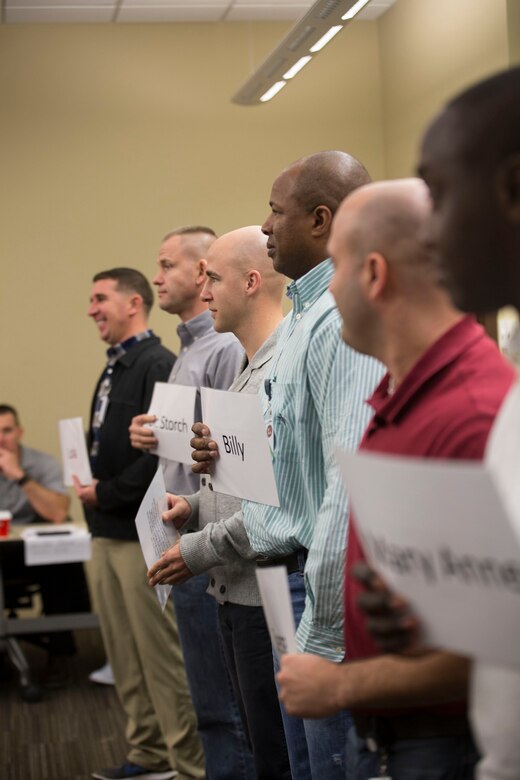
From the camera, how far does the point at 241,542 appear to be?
2.40m

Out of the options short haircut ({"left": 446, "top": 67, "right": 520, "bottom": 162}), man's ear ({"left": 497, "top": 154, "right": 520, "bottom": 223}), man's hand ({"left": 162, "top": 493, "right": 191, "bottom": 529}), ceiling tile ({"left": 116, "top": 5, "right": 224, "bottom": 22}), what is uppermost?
ceiling tile ({"left": 116, "top": 5, "right": 224, "bottom": 22})

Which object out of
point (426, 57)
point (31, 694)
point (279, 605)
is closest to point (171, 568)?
point (279, 605)

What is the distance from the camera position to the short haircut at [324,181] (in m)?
2.07

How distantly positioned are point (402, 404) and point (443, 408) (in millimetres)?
82

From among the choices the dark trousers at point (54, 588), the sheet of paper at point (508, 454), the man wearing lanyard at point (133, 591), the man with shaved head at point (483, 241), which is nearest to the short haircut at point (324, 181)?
the man with shaved head at point (483, 241)

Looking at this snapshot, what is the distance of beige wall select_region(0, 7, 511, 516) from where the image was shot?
6367 mm

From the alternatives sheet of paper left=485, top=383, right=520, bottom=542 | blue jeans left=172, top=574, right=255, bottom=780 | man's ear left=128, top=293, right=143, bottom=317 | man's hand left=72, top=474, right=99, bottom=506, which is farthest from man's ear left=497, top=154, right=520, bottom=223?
man's ear left=128, top=293, right=143, bottom=317

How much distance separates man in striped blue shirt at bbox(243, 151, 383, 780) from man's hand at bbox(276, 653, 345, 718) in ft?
1.13

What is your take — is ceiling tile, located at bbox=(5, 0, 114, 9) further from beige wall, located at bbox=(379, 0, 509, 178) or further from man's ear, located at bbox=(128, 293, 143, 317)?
man's ear, located at bbox=(128, 293, 143, 317)

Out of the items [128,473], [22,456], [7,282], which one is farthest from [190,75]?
[128,473]

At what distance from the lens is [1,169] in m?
6.36

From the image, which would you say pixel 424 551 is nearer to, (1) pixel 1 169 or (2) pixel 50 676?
(2) pixel 50 676

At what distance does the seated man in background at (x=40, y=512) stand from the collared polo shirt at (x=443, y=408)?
13.7ft

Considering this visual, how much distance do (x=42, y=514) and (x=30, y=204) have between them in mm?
1984
